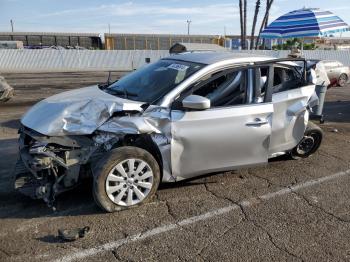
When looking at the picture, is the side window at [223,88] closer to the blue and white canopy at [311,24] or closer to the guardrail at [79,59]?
the blue and white canopy at [311,24]

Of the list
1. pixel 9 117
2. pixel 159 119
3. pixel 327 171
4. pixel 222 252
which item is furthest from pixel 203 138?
pixel 9 117

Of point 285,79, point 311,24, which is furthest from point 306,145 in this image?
point 311,24

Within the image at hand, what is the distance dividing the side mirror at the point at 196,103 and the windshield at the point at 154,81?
1.11ft

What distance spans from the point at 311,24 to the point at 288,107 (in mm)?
12877

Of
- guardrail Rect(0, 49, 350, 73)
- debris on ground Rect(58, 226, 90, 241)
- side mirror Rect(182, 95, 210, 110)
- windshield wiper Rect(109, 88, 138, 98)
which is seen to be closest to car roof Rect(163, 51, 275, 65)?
side mirror Rect(182, 95, 210, 110)

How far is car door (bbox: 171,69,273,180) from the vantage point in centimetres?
432

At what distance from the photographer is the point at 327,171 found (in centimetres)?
558

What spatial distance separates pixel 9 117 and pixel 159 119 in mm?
6264

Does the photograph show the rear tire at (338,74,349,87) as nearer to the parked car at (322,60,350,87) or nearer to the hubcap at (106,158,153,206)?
the parked car at (322,60,350,87)

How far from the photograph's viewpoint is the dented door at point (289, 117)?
5090mm

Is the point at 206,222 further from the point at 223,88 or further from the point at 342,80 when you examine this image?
the point at 342,80

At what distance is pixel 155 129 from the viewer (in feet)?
13.8

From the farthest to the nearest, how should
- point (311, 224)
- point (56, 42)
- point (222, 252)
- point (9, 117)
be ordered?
point (56, 42)
point (9, 117)
point (311, 224)
point (222, 252)

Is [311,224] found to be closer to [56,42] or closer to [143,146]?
[143,146]
